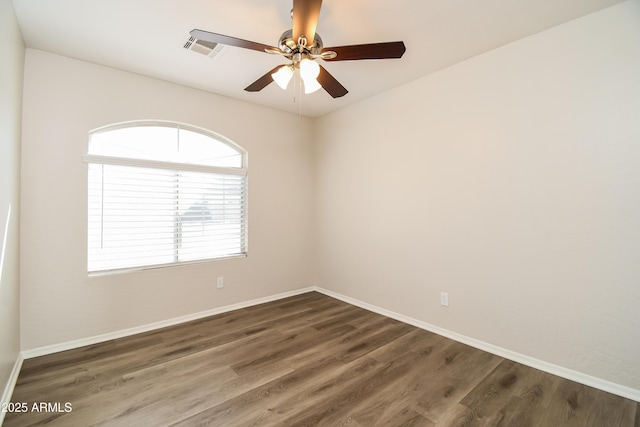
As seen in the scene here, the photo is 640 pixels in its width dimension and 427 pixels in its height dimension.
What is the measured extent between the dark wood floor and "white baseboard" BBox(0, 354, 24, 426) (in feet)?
0.14

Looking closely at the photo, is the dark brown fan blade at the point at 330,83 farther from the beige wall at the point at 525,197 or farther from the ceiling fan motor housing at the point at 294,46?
the beige wall at the point at 525,197

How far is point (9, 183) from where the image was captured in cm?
198

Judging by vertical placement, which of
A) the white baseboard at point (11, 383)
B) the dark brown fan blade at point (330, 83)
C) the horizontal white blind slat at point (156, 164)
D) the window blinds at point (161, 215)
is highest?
the dark brown fan blade at point (330, 83)

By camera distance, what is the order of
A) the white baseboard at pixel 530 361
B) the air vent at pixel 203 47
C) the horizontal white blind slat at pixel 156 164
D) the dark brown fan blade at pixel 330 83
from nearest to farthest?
the white baseboard at pixel 530 361 < the dark brown fan blade at pixel 330 83 < the air vent at pixel 203 47 < the horizontal white blind slat at pixel 156 164

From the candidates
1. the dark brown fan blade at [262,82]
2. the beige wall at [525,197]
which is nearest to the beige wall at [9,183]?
the dark brown fan blade at [262,82]

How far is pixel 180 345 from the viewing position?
2645 mm

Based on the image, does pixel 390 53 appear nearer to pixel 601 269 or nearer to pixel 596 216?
pixel 596 216

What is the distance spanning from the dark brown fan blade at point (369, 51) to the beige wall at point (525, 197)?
4.08ft

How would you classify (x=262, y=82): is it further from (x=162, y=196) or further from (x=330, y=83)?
(x=162, y=196)

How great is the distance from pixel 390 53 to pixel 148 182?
2653 mm

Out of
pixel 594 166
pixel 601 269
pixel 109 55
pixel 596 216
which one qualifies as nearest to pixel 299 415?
pixel 601 269

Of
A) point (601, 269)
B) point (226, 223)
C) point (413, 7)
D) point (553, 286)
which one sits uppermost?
point (413, 7)

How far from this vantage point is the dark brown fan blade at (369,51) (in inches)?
70.3

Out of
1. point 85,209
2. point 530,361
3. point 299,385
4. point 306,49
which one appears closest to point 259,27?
point 306,49
